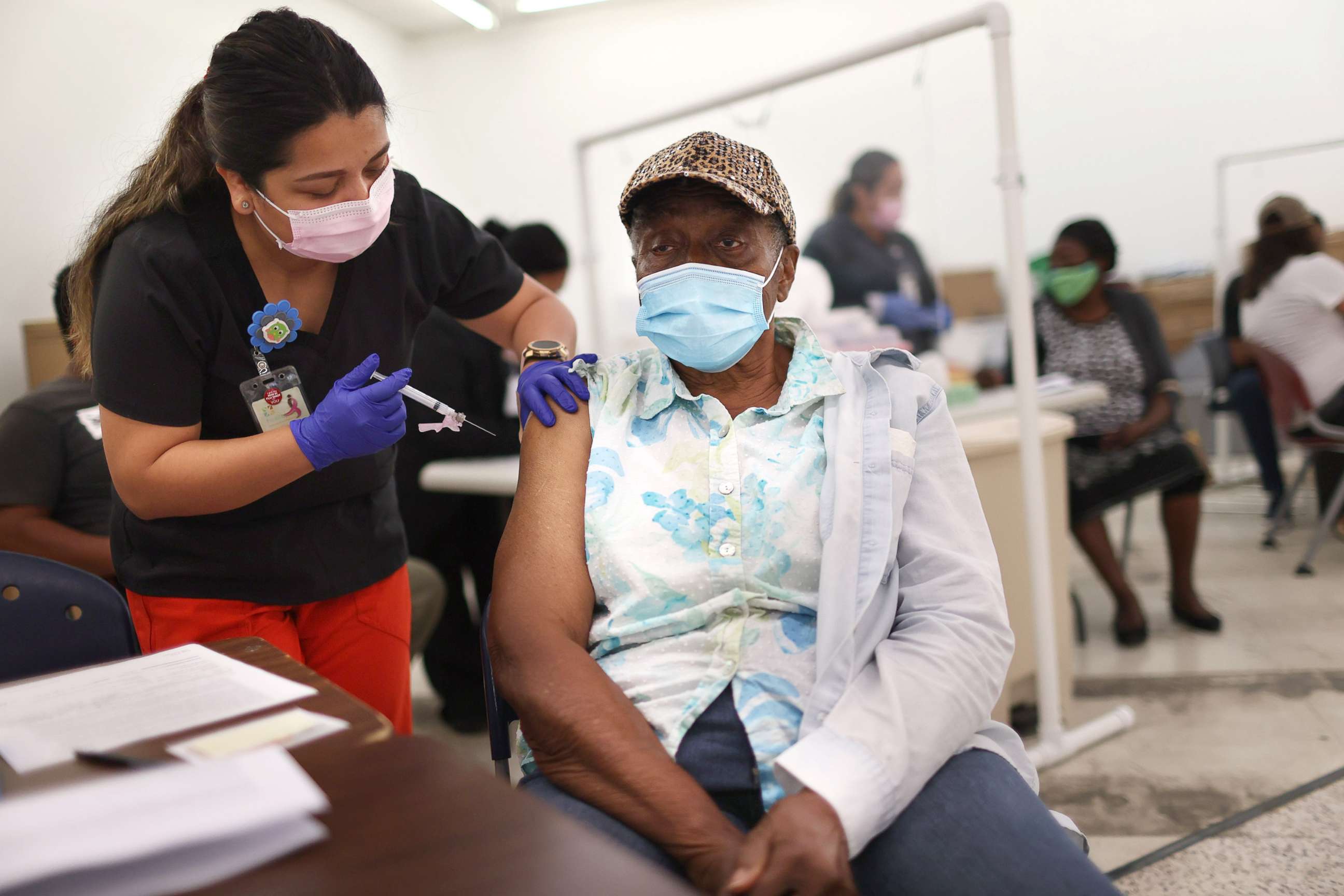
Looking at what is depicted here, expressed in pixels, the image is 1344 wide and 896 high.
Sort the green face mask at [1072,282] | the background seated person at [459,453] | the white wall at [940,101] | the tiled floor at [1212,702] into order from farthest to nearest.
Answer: the white wall at [940,101]
the green face mask at [1072,282]
the background seated person at [459,453]
the tiled floor at [1212,702]

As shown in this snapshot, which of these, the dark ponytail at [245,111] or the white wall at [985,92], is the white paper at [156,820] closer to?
the dark ponytail at [245,111]

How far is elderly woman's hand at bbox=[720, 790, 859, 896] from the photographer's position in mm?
876

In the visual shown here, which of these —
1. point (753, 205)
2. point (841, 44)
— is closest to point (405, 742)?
point (753, 205)

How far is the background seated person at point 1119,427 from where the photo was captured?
3.23m

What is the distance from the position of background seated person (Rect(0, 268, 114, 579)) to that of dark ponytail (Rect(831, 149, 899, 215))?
3.12m

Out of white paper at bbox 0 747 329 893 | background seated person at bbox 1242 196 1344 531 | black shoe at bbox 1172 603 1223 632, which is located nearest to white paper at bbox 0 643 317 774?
white paper at bbox 0 747 329 893

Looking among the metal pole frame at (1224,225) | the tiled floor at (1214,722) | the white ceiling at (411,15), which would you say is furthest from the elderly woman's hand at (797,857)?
the metal pole frame at (1224,225)

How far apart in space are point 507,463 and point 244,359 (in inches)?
58.2

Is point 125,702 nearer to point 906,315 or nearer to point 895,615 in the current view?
point 895,615

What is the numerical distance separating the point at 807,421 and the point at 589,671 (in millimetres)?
413

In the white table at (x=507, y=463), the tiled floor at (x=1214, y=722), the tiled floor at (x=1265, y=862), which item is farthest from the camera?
the white table at (x=507, y=463)

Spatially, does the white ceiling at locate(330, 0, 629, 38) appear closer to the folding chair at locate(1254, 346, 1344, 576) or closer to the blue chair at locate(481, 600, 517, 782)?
the folding chair at locate(1254, 346, 1344, 576)

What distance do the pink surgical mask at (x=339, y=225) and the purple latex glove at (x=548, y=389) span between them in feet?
0.93

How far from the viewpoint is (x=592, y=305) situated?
3.46m
